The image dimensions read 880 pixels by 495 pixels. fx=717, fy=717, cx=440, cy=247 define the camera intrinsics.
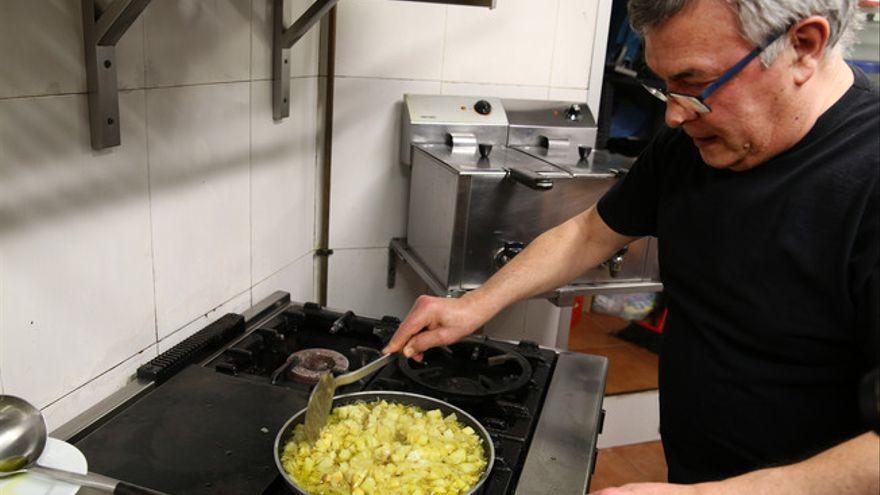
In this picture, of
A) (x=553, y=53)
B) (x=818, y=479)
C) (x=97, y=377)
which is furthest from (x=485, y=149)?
(x=818, y=479)

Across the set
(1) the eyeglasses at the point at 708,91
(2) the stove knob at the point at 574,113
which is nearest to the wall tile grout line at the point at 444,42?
(2) the stove knob at the point at 574,113

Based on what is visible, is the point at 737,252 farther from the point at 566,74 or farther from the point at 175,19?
the point at 566,74

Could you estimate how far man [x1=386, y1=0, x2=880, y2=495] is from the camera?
0.84m

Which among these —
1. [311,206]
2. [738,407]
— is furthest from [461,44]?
[738,407]

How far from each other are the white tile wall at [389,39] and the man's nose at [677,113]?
1.03 metres

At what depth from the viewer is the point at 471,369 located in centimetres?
136

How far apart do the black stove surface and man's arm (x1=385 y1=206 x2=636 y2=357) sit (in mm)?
101

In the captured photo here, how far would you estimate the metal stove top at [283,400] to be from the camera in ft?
3.22

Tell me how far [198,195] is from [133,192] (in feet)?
0.61

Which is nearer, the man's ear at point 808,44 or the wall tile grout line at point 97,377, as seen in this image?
the man's ear at point 808,44

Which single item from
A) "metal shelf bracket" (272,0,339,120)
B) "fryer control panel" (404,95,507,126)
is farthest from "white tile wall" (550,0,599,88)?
"metal shelf bracket" (272,0,339,120)

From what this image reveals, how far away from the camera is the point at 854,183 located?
87 centimetres

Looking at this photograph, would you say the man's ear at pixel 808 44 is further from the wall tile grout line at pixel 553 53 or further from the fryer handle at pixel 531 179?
the wall tile grout line at pixel 553 53

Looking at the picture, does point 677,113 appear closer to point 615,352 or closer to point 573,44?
point 573,44
